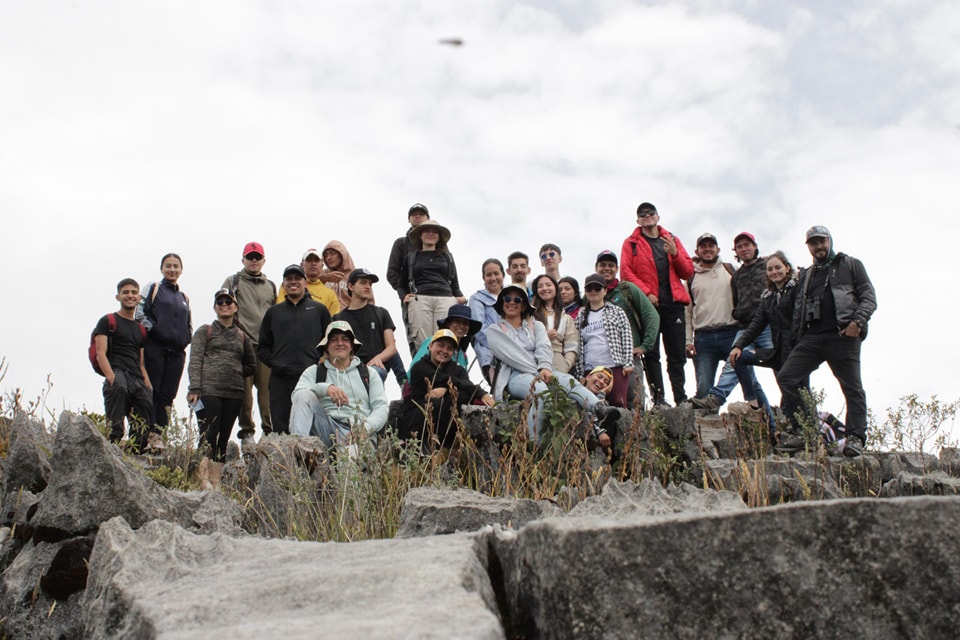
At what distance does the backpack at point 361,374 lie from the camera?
7.50m

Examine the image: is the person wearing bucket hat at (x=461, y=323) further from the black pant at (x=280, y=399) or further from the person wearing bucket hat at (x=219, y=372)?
the person wearing bucket hat at (x=219, y=372)

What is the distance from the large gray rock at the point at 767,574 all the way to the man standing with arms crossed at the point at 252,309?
7.57m

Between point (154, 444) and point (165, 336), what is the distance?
1.12m

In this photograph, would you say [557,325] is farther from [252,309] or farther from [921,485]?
[921,485]

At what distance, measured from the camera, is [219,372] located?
28.6ft

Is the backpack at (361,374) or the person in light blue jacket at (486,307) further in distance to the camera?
the person in light blue jacket at (486,307)

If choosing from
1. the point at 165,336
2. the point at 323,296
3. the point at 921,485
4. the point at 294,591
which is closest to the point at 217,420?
the point at 165,336

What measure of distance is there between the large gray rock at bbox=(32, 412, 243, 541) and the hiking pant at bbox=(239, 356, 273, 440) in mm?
5112

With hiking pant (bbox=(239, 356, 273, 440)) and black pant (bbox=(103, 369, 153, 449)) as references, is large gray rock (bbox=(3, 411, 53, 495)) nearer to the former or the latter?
black pant (bbox=(103, 369, 153, 449))

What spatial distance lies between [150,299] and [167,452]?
2.09m

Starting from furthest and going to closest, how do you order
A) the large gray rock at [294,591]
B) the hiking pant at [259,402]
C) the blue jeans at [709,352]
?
1. the blue jeans at [709,352]
2. the hiking pant at [259,402]
3. the large gray rock at [294,591]

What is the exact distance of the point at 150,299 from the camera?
354 inches

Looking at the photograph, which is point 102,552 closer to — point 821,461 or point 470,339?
point 821,461

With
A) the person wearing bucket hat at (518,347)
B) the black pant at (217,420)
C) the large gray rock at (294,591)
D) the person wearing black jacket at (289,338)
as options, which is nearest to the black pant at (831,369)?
the person wearing bucket hat at (518,347)
